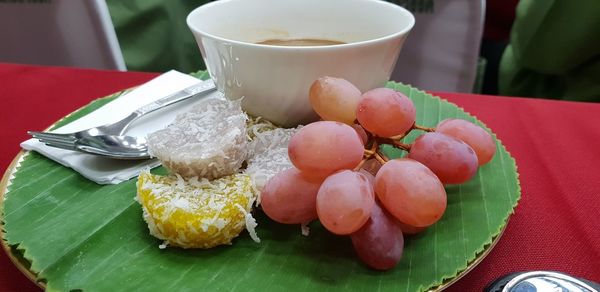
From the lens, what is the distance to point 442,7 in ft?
4.05

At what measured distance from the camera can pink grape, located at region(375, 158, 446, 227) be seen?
1.51 feet

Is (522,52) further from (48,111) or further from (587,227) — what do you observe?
(48,111)

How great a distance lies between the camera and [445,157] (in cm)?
51

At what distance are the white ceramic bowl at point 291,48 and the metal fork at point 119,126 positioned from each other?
0.10m

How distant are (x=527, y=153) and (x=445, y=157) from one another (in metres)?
0.31

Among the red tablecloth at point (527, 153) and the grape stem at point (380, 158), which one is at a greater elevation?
the grape stem at point (380, 158)

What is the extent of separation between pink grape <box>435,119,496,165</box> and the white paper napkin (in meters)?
0.35

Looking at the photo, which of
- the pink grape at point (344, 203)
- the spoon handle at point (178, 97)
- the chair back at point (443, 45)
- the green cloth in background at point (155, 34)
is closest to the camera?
the pink grape at point (344, 203)

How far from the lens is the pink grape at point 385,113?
53 cm

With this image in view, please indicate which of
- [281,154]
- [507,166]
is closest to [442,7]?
[507,166]

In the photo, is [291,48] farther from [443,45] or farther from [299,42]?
[443,45]

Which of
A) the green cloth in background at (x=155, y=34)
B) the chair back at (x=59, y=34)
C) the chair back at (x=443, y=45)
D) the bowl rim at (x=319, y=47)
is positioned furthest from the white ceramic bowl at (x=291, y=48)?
the green cloth in background at (x=155, y=34)

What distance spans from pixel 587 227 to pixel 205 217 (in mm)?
420

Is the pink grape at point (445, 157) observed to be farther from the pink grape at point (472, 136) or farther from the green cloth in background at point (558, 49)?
the green cloth in background at point (558, 49)
